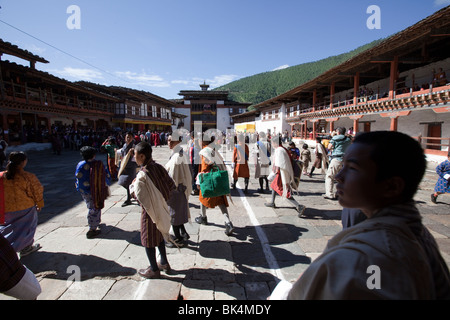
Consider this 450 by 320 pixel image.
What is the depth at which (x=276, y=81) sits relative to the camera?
83125 millimetres

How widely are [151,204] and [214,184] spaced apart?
53.7 inches

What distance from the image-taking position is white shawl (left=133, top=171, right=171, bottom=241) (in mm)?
2498

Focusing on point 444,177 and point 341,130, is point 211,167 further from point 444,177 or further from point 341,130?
point 444,177

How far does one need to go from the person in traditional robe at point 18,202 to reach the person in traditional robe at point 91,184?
66 centimetres

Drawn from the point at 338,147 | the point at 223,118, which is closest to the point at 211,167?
the point at 338,147

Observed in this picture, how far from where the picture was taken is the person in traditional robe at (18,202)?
292 centimetres

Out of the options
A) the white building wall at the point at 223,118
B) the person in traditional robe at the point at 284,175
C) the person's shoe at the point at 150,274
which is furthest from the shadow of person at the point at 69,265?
the white building wall at the point at 223,118

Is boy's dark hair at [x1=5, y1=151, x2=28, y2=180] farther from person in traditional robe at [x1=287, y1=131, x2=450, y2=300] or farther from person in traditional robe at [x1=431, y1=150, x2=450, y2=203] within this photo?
person in traditional robe at [x1=431, y1=150, x2=450, y2=203]

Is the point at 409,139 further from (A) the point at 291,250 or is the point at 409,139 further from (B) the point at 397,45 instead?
(B) the point at 397,45
